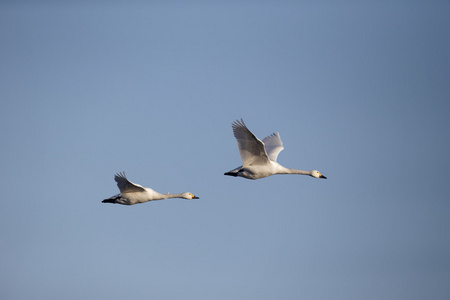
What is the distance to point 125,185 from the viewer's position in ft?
130

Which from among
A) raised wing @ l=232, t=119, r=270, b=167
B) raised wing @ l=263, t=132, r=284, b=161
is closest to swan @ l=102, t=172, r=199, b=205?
raised wing @ l=232, t=119, r=270, b=167

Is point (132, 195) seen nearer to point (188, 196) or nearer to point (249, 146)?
point (188, 196)

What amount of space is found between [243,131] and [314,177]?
8088mm

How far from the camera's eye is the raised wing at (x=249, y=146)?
3881 centimetres

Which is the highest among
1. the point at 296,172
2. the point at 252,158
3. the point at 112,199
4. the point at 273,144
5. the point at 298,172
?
the point at 273,144

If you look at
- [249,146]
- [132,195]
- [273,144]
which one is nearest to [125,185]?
[132,195]

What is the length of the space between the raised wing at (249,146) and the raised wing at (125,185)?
231 inches

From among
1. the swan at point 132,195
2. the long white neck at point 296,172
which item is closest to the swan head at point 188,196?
the swan at point 132,195

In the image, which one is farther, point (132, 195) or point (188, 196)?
point (188, 196)

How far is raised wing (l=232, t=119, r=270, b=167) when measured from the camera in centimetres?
3881

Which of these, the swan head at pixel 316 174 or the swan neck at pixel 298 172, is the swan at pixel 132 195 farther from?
the swan head at pixel 316 174

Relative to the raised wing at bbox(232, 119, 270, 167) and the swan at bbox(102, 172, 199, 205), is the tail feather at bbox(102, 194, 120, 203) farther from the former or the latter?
the raised wing at bbox(232, 119, 270, 167)

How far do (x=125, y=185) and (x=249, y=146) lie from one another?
277 inches

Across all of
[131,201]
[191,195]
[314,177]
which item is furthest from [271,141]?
[131,201]
